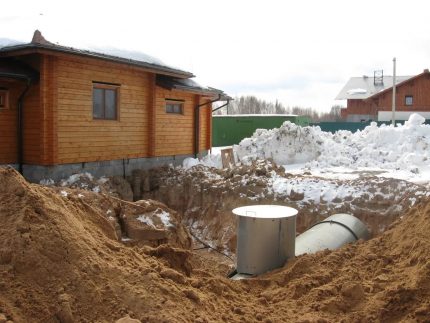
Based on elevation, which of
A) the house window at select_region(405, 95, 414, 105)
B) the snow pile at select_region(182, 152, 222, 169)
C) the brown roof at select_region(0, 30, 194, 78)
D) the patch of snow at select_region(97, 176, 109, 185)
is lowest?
the patch of snow at select_region(97, 176, 109, 185)

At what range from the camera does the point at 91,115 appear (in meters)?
12.6

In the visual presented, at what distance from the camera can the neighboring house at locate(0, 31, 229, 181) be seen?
1130 centimetres

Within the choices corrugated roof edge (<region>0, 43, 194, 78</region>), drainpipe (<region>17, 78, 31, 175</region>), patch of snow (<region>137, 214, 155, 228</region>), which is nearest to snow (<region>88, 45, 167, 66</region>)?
corrugated roof edge (<region>0, 43, 194, 78</region>)

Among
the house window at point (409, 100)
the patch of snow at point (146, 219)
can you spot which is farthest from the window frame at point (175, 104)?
the house window at point (409, 100)

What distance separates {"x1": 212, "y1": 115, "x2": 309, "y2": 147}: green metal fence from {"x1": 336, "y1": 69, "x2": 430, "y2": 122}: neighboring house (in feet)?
52.1

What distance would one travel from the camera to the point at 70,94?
1188 centimetres

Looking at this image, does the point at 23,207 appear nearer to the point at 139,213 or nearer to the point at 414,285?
the point at 414,285

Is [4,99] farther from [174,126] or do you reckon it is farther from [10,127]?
[174,126]

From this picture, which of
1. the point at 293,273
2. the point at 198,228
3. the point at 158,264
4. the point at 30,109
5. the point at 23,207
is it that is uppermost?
the point at 30,109

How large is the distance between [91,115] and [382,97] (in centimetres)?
3702

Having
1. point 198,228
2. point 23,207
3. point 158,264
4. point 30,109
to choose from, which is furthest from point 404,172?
point 23,207

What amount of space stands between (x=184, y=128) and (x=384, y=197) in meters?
7.83

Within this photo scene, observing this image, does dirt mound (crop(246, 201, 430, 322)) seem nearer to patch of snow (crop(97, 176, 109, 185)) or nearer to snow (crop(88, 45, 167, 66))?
patch of snow (crop(97, 176, 109, 185))

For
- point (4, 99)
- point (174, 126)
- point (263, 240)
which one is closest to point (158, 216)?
point (263, 240)
